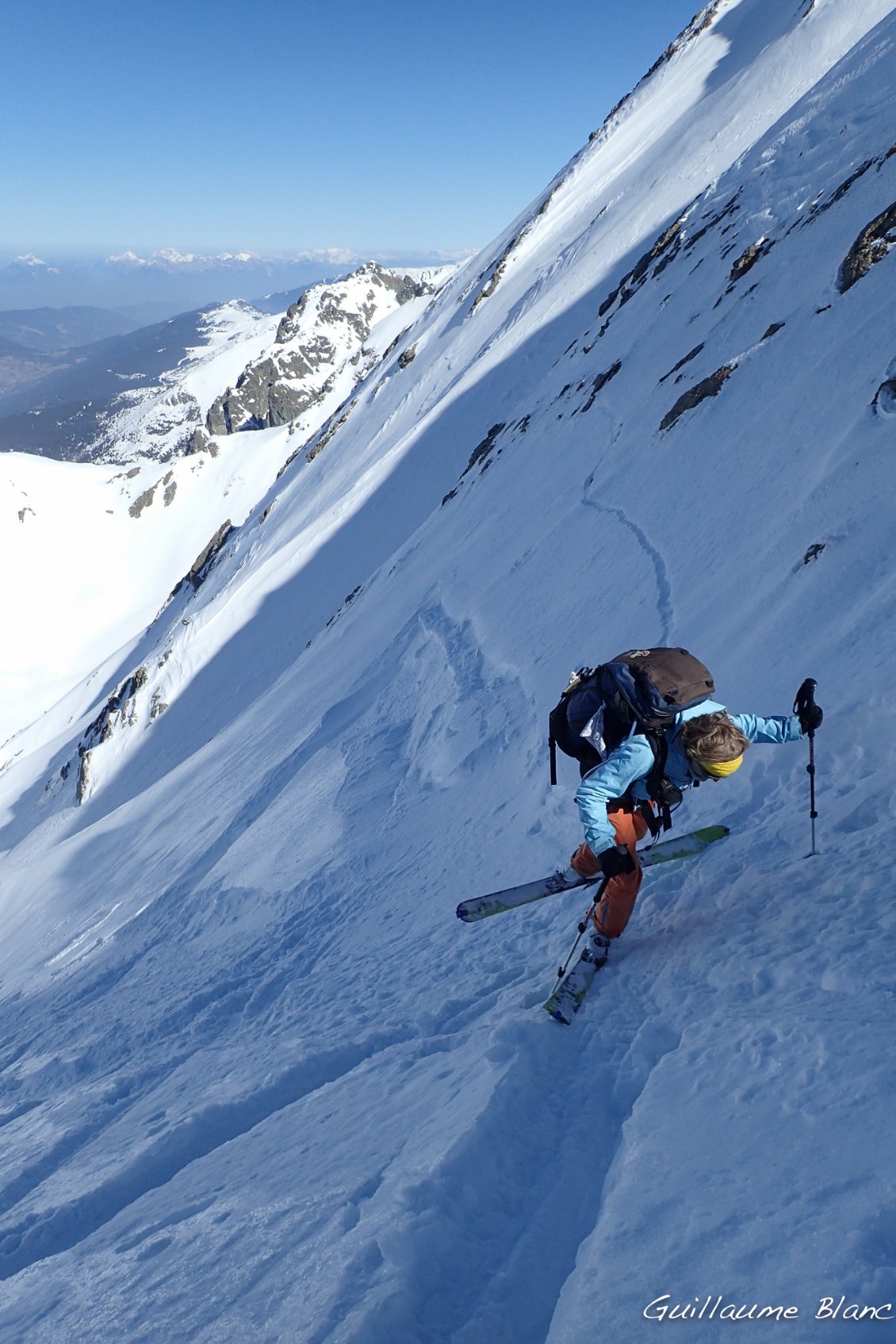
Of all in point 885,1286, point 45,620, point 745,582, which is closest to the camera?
point 885,1286

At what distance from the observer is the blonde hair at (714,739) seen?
4.56 metres

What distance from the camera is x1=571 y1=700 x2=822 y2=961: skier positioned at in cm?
460

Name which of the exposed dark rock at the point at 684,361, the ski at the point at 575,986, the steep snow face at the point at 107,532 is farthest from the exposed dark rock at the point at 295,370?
the ski at the point at 575,986

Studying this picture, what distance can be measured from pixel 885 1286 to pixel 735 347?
1463 centimetres

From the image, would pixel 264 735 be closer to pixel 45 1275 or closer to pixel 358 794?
pixel 358 794

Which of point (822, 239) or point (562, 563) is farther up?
point (822, 239)

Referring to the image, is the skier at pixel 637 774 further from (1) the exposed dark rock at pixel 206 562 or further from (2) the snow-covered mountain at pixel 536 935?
(1) the exposed dark rock at pixel 206 562

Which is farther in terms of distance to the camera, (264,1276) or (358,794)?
(358,794)

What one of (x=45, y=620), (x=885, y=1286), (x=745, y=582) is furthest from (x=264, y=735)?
(x=45, y=620)

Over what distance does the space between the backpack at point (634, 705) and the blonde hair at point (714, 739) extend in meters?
0.17

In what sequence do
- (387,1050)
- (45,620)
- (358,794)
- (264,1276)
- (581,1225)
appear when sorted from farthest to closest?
(45,620)
(358,794)
(387,1050)
(264,1276)
(581,1225)

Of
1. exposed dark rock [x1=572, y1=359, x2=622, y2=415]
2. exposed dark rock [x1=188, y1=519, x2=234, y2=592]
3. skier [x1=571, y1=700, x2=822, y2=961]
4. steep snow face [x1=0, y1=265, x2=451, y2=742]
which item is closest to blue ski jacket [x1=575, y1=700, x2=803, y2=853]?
skier [x1=571, y1=700, x2=822, y2=961]

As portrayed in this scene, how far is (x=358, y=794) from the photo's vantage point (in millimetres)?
11828

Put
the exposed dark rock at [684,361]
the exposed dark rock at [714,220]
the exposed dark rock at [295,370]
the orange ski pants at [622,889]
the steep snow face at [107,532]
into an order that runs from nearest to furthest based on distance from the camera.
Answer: the orange ski pants at [622,889] → the exposed dark rock at [684,361] → the exposed dark rock at [714,220] → the steep snow face at [107,532] → the exposed dark rock at [295,370]
